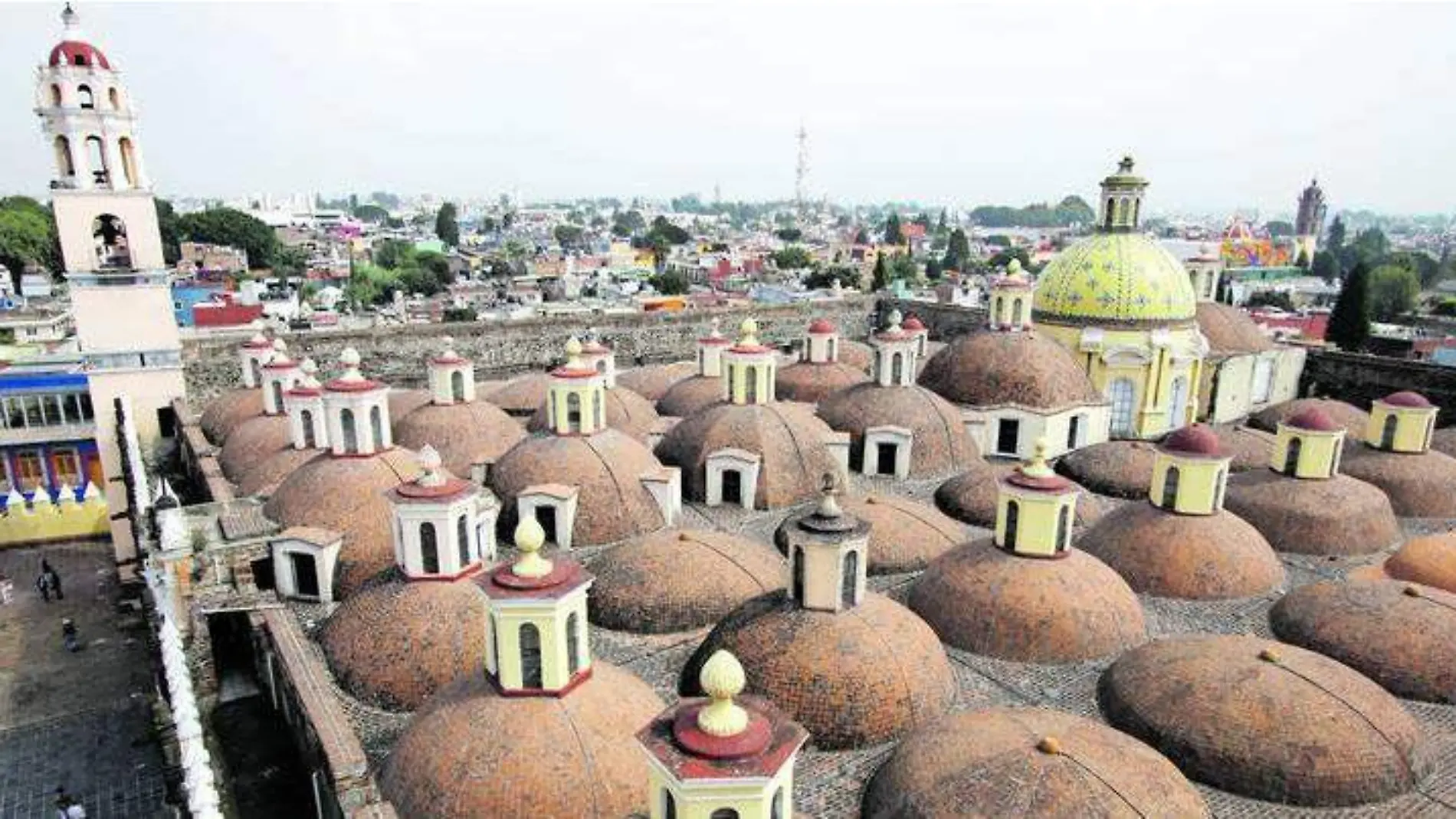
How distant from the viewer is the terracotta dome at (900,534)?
1772 centimetres

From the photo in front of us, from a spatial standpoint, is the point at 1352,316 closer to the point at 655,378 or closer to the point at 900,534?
the point at 655,378

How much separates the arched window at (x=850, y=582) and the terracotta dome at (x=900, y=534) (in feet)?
13.9

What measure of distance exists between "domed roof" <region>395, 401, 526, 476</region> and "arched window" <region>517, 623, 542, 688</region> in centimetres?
1214

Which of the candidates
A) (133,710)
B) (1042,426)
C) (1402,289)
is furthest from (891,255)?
(133,710)

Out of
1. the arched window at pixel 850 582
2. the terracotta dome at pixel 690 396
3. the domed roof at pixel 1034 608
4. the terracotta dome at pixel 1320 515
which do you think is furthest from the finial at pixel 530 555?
the terracotta dome at pixel 690 396

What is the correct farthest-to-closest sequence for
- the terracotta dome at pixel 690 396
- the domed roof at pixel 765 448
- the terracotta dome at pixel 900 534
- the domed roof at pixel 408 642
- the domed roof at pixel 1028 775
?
the terracotta dome at pixel 690 396 → the domed roof at pixel 765 448 → the terracotta dome at pixel 900 534 → the domed roof at pixel 408 642 → the domed roof at pixel 1028 775

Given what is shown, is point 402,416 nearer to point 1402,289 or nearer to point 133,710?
point 133,710

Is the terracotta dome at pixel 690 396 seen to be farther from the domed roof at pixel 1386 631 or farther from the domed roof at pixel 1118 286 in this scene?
the domed roof at pixel 1386 631

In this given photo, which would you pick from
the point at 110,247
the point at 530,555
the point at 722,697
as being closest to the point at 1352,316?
the point at 530,555

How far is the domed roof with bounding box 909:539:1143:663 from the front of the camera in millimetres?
14352

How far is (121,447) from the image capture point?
2684 cm

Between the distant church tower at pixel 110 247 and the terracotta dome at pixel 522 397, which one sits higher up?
the distant church tower at pixel 110 247

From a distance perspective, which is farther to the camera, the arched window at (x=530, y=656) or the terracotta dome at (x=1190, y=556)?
the terracotta dome at (x=1190, y=556)

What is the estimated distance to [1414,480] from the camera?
21.2 meters
